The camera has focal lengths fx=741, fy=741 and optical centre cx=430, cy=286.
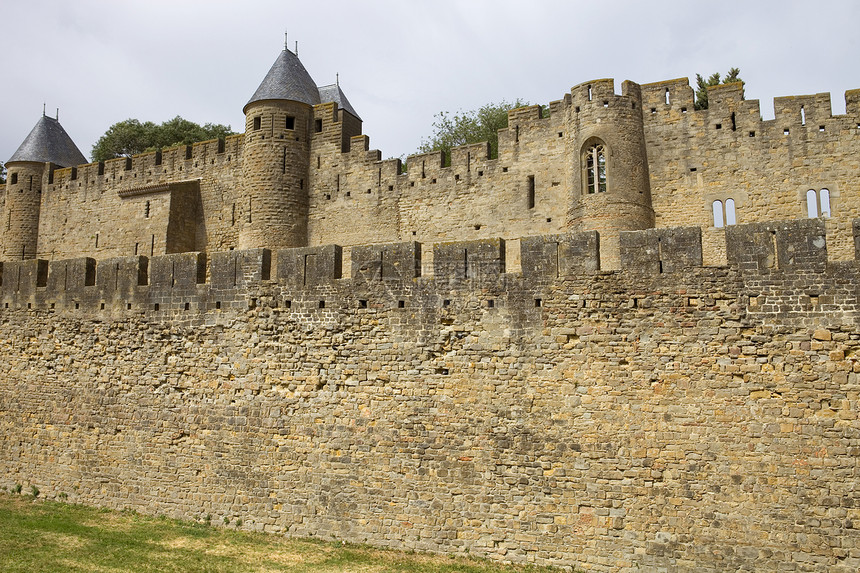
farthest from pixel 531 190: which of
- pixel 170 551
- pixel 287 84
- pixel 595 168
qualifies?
pixel 170 551

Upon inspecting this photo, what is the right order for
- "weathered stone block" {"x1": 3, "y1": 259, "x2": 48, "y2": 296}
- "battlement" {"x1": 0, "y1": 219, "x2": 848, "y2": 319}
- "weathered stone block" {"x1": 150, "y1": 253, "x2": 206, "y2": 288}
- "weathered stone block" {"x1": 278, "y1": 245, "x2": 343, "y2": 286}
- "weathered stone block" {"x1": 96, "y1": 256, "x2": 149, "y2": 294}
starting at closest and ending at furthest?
"battlement" {"x1": 0, "y1": 219, "x2": 848, "y2": 319}, "weathered stone block" {"x1": 278, "y1": 245, "x2": 343, "y2": 286}, "weathered stone block" {"x1": 150, "y1": 253, "x2": 206, "y2": 288}, "weathered stone block" {"x1": 96, "y1": 256, "x2": 149, "y2": 294}, "weathered stone block" {"x1": 3, "y1": 259, "x2": 48, "y2": 296}

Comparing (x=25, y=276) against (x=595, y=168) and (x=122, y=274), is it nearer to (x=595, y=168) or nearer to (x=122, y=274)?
(x=122, y=274)

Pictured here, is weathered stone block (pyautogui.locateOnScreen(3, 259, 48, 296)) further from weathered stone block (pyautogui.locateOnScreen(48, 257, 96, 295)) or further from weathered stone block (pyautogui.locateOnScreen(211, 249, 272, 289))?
weathered stone block (pyautogui.locateOnScreen(211, 249, 272, 289))

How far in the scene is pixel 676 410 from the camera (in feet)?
27.9

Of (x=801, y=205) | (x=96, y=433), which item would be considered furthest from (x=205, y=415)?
(x=801, y=205)

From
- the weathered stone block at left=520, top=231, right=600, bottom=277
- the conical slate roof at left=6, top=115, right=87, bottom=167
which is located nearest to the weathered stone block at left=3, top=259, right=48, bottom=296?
the weathered stone block at left=520, top=231, right=600, bottom=277

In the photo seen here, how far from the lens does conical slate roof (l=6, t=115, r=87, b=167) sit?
29156mm

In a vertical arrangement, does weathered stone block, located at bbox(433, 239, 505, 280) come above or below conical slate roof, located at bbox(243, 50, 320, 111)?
below

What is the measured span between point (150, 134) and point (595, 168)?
29.1 m

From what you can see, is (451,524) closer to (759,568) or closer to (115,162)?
(759,568)

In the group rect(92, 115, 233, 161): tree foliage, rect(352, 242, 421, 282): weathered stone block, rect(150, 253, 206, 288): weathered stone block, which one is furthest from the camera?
rect(92, 115, 233, 161): tree foliage

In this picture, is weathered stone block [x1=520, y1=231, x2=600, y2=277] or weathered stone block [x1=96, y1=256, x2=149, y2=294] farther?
weathered stone block [x1=96, y1=256, x2=149, y2=294]

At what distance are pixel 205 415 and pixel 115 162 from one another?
19.9 metres

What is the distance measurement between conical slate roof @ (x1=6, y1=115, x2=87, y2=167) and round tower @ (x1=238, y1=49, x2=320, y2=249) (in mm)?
10869
